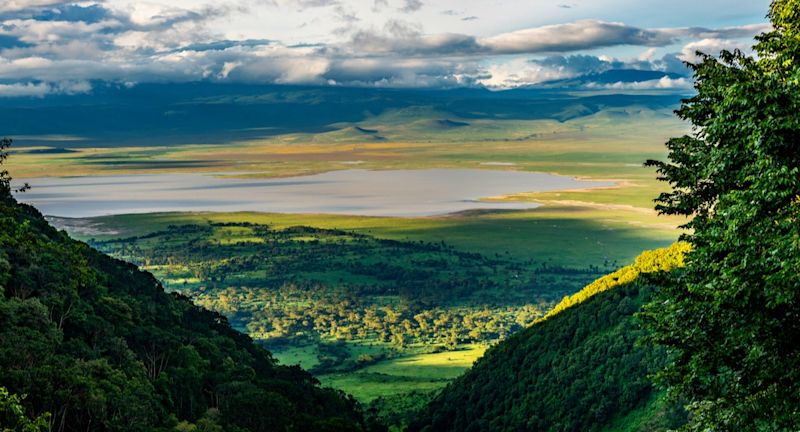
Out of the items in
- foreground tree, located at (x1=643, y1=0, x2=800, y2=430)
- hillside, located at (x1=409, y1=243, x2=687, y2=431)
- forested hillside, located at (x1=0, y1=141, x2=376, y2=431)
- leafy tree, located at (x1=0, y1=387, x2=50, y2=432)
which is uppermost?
foreground tree, located at (x1=643, y1=0, x2=800, y2=430)

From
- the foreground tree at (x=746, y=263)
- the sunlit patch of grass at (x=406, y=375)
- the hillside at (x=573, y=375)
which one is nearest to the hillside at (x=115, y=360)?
the hillside at (x=573, y=375)

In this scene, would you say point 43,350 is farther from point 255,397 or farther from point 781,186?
point 781,186

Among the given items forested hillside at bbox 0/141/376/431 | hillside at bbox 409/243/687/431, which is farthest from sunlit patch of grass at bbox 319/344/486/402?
forested hillside at bbox 0/141/376/431

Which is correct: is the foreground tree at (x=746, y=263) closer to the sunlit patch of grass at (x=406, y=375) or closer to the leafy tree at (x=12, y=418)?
the leafy tree at (x=12, y=418)

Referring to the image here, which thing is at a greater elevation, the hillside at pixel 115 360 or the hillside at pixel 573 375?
the hillside at pixel 115 360

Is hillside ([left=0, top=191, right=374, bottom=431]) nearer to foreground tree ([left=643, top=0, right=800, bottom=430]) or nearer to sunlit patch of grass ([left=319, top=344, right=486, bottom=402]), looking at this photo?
foreground tree ([left=643, top=0, right=800, bottom=430])

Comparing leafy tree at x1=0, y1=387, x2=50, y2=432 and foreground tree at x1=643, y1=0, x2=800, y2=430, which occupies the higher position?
foreground tree at x1=643, y1=0, x2=800, y2=430

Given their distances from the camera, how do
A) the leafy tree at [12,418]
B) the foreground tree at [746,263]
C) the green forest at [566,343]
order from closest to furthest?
the foreground tree at [746,263] → the green forest at [566,343] → the leafy tree at [12,418]
